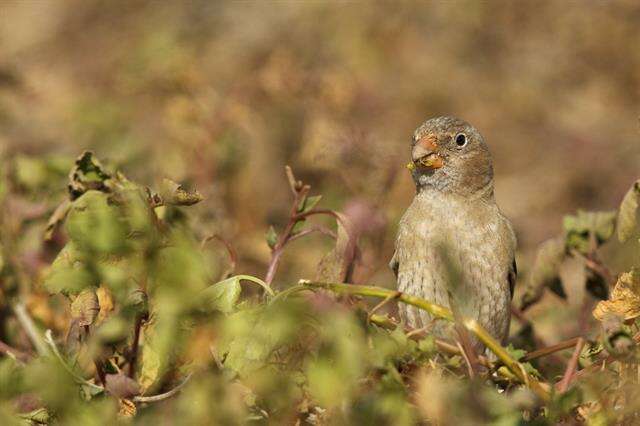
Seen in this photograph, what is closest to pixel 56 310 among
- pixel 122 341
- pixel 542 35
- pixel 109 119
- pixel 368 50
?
pixel 122 341

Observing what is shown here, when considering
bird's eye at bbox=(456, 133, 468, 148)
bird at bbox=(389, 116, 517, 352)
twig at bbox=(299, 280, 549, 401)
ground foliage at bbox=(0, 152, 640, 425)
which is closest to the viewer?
ground foliage at bbox=(0, 152, 640, 425)

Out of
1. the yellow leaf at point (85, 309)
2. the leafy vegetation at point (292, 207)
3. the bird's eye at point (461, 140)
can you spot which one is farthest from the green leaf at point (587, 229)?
the yellow leaf at point (85, 309)

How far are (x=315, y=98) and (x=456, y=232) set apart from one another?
2907 millimetres

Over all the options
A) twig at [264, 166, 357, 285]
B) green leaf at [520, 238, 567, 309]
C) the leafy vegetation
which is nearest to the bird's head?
the leafy vegetation

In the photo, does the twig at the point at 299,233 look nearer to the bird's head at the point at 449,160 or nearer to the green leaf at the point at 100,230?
the green leaf at the point at 100,230

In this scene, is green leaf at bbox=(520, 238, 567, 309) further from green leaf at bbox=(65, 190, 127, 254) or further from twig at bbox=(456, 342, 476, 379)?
green leaf at bbox=(65, 190, 127, 254)

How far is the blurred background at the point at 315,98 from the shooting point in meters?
5.25

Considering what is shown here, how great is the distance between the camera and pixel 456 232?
3.90 m

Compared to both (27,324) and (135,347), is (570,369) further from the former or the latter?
(27,324)

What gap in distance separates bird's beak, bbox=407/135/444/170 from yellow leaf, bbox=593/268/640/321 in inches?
62.4

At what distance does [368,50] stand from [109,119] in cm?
247

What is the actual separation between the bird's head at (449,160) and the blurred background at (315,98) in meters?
0.25

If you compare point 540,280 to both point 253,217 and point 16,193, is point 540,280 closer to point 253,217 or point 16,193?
point 16,193

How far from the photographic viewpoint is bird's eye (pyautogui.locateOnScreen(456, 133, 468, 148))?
418 cm
